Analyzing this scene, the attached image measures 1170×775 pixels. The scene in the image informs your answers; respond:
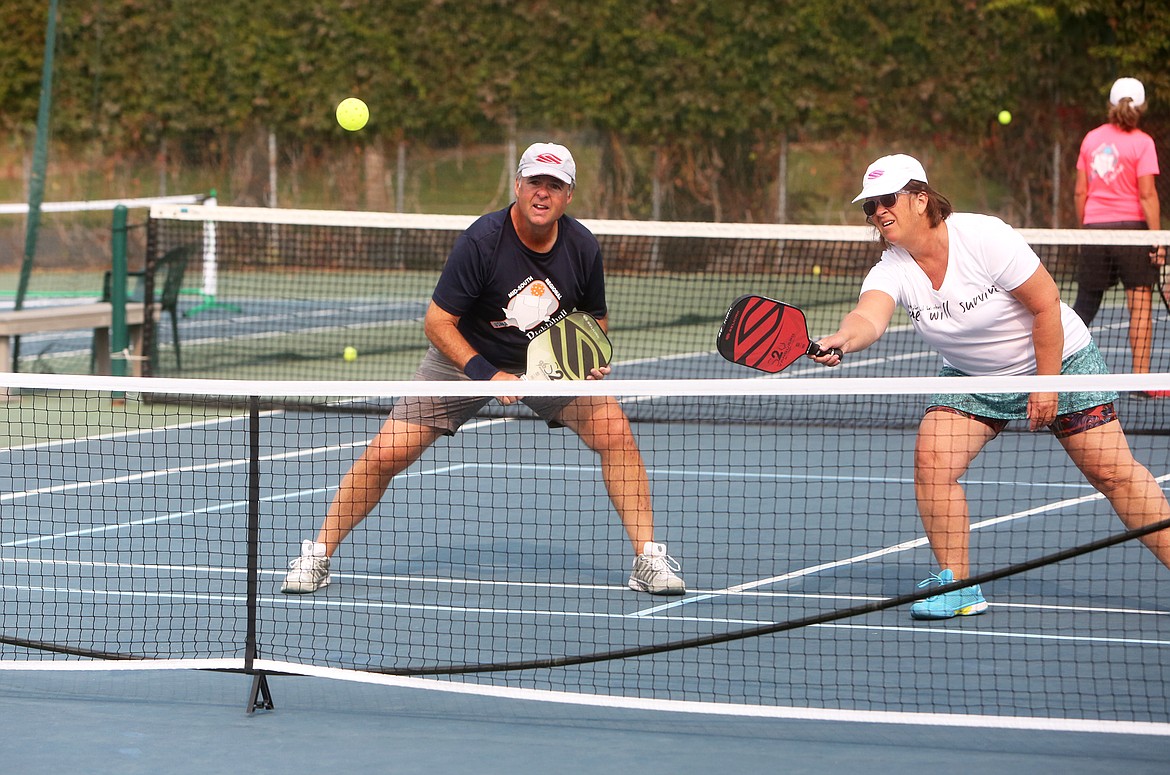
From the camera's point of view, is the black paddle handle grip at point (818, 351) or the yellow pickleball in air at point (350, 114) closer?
the black paddle handle grip at point (818, 351)

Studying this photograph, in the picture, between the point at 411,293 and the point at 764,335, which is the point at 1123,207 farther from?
the point at 411,293

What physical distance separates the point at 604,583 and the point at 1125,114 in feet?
17.1

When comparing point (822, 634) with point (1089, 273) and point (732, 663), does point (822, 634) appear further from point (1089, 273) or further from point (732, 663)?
point (1089, 273)

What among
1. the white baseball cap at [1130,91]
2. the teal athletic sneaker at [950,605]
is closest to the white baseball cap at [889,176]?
the teal athletic sneaker at [950,605]

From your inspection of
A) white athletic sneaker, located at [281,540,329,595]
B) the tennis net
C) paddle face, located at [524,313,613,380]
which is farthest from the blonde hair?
white athletic sneaker, located at [281,540,329,595]

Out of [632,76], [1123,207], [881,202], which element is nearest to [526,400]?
[881,202]

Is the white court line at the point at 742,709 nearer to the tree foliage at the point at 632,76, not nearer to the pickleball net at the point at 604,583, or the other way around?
the pickleball net at the point at 604,583

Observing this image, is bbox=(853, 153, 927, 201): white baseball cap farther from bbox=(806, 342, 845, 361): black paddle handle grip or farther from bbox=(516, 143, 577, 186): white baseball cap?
bbox=(516, 143, 577, 186): white baseball cap

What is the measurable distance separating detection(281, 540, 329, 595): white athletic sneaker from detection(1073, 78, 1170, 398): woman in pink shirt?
5.19 m

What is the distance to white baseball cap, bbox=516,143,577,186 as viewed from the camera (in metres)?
5.08

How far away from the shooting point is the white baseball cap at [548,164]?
5082 millimetres

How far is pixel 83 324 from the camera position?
1033 cm

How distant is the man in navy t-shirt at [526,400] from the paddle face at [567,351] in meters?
0.26

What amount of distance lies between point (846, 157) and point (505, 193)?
4324 mm
